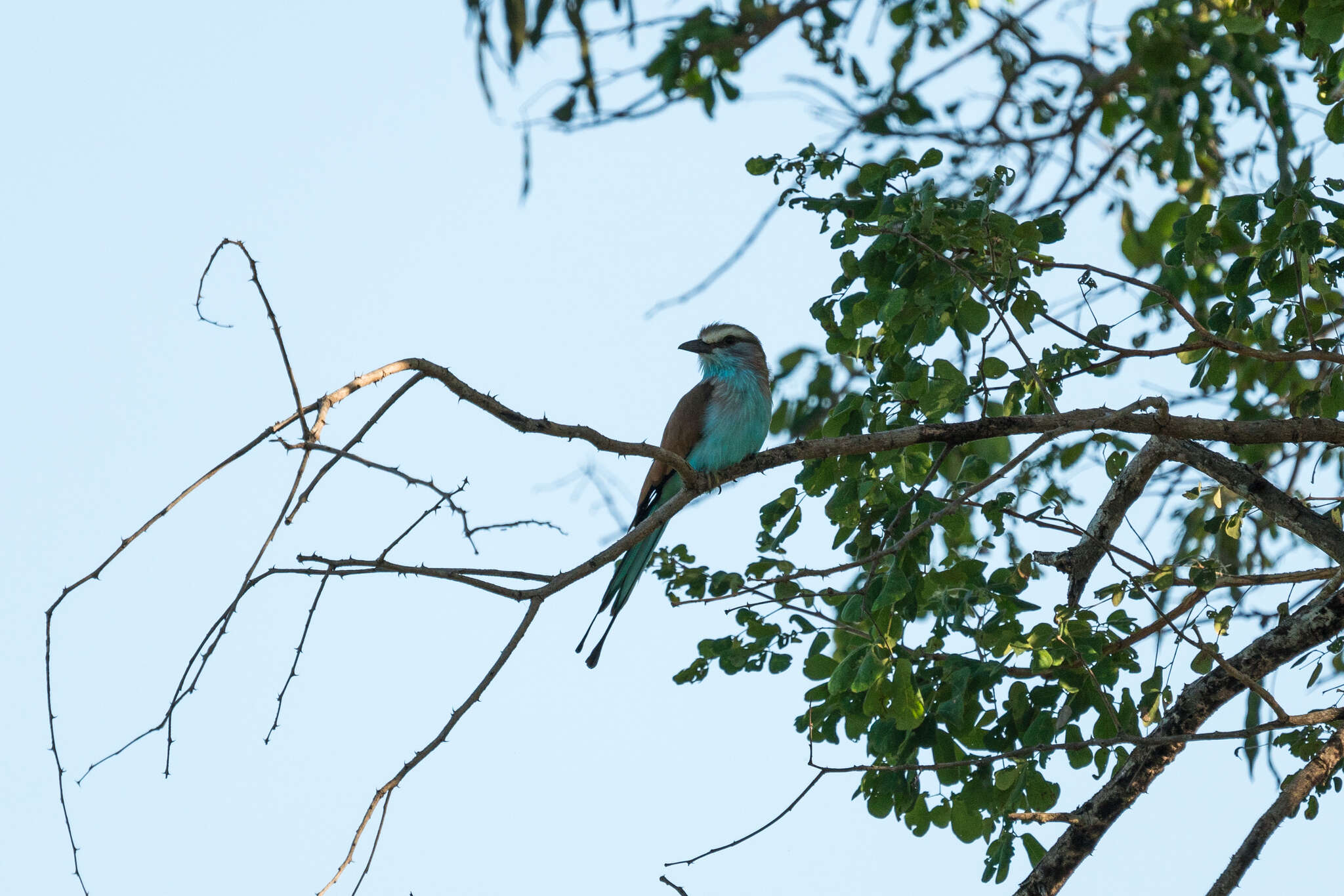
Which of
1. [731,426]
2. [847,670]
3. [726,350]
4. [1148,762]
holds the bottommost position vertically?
[1148,762]

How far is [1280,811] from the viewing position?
3617 millimetres

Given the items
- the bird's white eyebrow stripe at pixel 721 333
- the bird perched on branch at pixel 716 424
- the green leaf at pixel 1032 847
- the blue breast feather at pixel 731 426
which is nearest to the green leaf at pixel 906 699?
the green leaf at pixel 1032 847

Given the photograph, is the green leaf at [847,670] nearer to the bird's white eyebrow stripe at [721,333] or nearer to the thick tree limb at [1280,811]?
the thick tree limb at [1280,811]

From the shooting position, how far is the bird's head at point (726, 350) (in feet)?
22.3

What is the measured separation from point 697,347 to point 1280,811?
13.0ft

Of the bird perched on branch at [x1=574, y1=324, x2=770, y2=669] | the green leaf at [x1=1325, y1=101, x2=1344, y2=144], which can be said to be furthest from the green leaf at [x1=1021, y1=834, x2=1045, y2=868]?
the bird perched on branch at [x1=574, y1=324, x2=770, y2=669]

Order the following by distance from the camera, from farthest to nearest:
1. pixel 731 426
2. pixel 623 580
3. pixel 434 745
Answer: pixel 731 426, pixel 623 580, pixel 434 745

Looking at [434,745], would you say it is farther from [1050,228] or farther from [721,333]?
[721,333]

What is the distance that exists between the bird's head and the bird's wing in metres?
0.22

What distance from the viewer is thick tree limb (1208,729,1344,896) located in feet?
11.6

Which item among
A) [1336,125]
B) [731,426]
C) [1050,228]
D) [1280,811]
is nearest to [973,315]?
[1050,228]


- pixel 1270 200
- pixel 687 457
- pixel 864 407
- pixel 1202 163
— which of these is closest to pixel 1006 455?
pixel 864 407

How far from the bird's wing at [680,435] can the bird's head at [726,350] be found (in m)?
0.22

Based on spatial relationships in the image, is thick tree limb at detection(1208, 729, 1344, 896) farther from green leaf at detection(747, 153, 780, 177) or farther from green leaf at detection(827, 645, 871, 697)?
green leaf at detection(747, 153, 780, 177)
